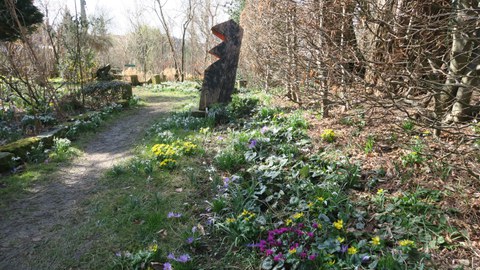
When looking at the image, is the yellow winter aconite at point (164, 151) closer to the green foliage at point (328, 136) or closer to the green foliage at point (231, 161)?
the green foliage at point (231, 161)

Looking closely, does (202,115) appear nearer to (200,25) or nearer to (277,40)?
(277,40)

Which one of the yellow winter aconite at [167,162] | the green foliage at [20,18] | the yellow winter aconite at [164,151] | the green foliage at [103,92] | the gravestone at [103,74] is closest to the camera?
the yellow winter aconite at [167,162]

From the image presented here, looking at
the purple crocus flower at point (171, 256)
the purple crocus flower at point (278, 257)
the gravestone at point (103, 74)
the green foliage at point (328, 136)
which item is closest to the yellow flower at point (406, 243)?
the purple crocus flower at point (278, 257)

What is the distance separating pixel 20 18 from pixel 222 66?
5041mm

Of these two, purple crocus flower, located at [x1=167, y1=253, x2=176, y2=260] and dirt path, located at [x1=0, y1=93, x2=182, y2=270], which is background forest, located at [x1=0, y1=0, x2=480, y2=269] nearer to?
purple crocus flower, located at [x1=167, y1=253, x2=176, y2=260]

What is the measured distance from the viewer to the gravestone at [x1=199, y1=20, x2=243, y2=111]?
293 inches

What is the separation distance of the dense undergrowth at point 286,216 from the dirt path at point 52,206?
2.05ft

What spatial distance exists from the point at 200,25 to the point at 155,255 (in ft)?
56.5

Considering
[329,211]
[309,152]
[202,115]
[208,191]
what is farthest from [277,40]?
[329,211]

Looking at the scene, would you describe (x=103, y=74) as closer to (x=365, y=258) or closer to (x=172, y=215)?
(x=172, y=215)

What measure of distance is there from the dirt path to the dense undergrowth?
2.05 feet

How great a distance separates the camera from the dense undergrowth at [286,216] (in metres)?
2.33

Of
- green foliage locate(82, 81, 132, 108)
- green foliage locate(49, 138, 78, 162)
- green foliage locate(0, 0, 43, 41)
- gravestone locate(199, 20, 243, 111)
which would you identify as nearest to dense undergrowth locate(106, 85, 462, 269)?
green foliage locate(49, 138, 78, 162)

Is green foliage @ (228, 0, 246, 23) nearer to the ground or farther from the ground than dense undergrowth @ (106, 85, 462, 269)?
farther from the ground
